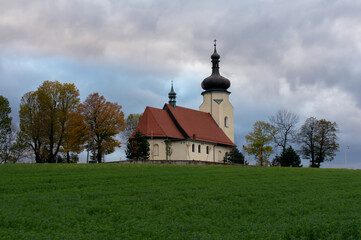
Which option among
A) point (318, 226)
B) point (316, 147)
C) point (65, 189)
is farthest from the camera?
point (316, 147)

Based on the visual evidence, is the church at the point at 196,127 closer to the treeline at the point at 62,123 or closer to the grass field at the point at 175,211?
the treeline at the point at 62,123

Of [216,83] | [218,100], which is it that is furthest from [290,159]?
[216,83]

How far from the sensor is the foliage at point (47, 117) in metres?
51.9

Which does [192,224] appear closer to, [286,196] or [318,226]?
[318,226]

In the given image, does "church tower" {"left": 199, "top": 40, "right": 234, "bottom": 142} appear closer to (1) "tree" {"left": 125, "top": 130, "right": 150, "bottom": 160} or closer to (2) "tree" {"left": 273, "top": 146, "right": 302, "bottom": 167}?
(2) "tree" {"left": 273, "top": 146, "right": 302, "bottom": 167}

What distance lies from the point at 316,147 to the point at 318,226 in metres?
58.1

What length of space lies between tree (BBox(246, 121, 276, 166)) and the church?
10.2ft

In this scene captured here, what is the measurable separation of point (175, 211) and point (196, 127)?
4845 cm

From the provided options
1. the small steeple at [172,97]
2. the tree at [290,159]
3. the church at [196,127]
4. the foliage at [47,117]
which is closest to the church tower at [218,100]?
the church at [196,127]

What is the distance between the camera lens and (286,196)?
1892 cm

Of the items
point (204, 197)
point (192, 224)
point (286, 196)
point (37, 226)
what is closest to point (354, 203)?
point (286, 196)

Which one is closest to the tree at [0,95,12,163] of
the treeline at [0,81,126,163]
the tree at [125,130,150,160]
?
the treeline at [0,81,126,163]

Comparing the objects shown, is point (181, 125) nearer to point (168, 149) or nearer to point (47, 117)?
point (168, 149)

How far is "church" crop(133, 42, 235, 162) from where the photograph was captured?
189ft
